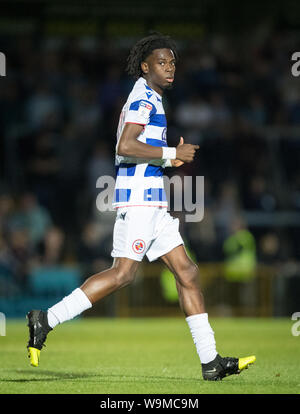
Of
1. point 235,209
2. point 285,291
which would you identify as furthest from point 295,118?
point 285,291

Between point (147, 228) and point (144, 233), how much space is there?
2.1 inches

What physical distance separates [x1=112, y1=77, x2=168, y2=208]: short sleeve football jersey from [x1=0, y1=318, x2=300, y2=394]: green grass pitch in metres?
1.58

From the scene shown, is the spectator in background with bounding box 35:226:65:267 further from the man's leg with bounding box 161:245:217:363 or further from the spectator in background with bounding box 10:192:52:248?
the man's leg with bounding box 161:245:217:363

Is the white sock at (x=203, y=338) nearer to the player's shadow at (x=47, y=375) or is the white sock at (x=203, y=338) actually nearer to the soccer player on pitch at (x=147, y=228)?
the soccer player on pitch at (x=147, y=228)

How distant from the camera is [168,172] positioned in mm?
19047

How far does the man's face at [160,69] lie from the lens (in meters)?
8.47

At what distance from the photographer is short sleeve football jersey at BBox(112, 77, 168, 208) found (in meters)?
8.22

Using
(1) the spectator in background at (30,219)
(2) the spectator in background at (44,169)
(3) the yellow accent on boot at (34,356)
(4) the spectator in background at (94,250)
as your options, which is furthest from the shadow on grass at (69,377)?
(2) the spectator in background at (44,169)

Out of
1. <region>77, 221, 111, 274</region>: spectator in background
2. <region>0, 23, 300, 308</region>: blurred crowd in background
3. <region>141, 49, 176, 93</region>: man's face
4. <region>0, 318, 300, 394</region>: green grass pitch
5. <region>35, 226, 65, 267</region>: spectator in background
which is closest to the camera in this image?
<region>0, 318, 300, 394</region>: green grass pitch

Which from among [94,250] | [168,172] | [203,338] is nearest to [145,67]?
[203,338]

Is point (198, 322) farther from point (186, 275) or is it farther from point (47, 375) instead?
point (47, 375)

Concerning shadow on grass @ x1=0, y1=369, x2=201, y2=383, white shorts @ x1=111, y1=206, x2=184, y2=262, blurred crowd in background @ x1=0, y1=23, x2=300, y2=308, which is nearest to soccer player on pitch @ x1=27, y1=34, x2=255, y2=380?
white shorts @ x1=111, y1=206, x2=184, y2=262

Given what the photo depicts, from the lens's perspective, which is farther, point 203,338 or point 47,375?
point 47,375

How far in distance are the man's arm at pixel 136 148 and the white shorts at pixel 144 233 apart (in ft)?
1.62
